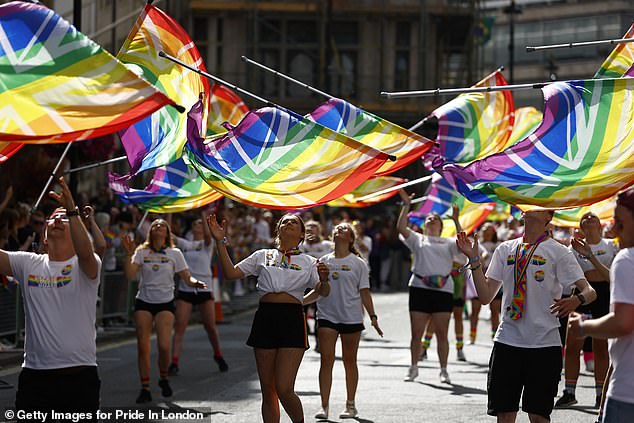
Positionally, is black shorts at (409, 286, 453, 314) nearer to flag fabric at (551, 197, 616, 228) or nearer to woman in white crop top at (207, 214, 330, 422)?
flag fabric at (551, 197, 616, 228)

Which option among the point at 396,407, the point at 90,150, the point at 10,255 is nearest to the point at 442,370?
the point at 396,407

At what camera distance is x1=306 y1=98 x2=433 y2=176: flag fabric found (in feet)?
39.4

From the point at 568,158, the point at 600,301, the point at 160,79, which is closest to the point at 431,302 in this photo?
the point at 600,301

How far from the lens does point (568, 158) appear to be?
384 inches

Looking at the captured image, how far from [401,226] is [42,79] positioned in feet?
22.7

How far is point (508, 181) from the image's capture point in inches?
380

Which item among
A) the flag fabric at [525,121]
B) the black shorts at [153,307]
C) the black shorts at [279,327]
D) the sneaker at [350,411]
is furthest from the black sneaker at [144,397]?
the flag fabric at [525,121]

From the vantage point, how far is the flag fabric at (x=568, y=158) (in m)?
9.48

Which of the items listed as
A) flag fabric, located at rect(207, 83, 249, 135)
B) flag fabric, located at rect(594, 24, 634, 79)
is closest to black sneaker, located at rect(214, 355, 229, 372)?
flag fabric, located at rect(207, 83, 249, 135)

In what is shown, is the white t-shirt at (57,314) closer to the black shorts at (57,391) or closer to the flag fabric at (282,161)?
the black shorts at (57,391)

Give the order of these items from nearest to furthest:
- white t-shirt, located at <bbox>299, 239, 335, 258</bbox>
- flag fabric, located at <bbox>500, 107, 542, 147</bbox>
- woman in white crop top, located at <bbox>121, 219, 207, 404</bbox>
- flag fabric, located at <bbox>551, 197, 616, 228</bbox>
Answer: flag fabric, located at <bbox>551, 197, 616, 228</bbox> → woman in white crop top, located at <bbox>121, 219, 207, 404</bbox> → flag fabric, located at <bbox>500, 107, 542, 147</bbox> → white t-shirt, located at <bbox>299, 239, 335, 258</bbox>

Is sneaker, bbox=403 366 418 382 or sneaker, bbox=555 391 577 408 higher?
sneaker, bbox=555 391 577 408

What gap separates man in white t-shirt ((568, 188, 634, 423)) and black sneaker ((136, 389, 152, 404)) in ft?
22.8

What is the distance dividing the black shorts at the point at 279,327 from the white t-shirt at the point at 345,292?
8.22 feet
